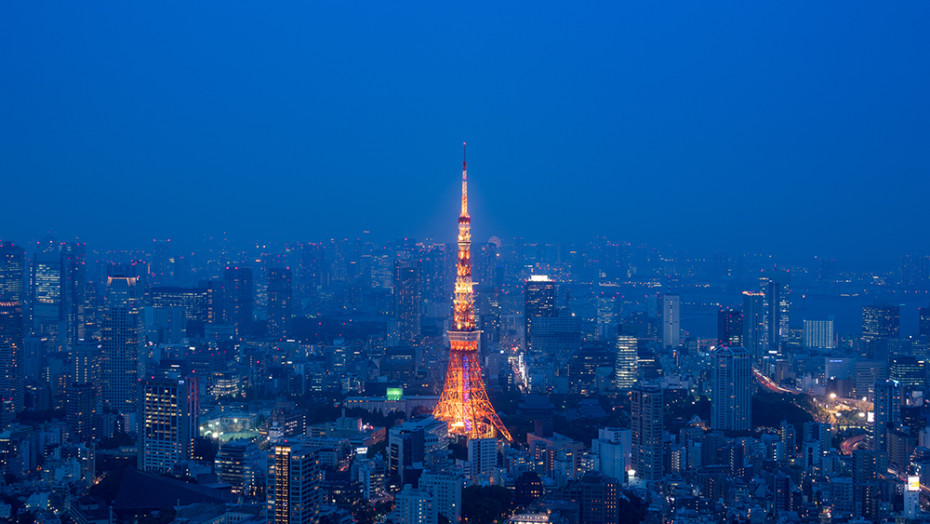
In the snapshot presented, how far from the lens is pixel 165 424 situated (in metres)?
14.7

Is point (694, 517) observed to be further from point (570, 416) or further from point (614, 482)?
point (570, 416)

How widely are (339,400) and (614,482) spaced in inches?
365

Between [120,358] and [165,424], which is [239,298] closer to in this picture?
[120,358]

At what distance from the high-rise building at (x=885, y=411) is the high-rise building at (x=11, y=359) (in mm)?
13007

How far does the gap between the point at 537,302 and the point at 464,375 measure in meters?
11.5

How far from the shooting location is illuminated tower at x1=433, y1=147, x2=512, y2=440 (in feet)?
52.2

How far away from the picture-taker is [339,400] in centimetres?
1989

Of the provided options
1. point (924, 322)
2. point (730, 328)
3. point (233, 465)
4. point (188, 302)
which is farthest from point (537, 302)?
point (233, 465)

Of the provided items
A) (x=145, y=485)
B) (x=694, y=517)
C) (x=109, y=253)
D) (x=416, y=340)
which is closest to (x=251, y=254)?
(x=109, y=253)

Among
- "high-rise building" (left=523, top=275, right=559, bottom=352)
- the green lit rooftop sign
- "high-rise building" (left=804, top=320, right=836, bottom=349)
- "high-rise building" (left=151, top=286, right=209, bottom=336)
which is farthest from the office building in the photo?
"high-rise building" (left=151, top=286, right=209, bottom=336)

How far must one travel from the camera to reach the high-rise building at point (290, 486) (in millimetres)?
10094

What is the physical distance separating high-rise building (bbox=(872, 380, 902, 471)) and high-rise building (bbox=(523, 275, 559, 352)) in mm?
11188

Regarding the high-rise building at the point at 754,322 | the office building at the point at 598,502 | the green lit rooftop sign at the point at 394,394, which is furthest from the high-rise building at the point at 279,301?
the office building at the point at 598,502

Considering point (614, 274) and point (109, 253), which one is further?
point (614, 274)
